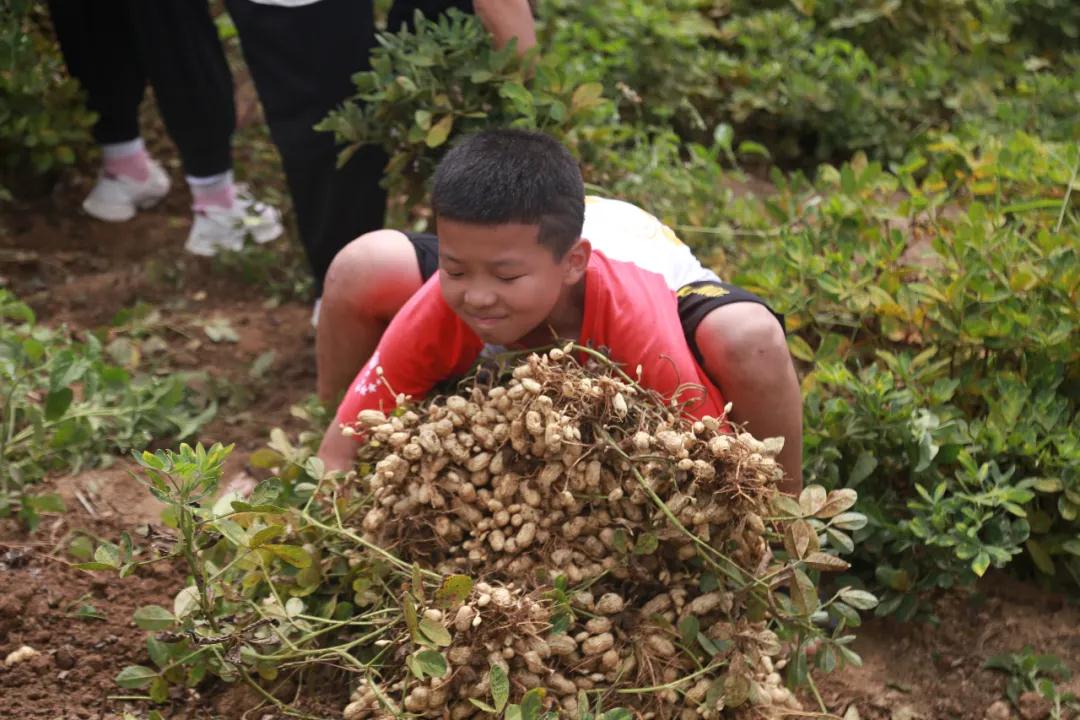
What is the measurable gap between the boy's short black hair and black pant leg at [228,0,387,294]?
1.04 meters

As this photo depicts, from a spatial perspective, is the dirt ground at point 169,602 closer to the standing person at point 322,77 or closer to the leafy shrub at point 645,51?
the standing person at point 322,77

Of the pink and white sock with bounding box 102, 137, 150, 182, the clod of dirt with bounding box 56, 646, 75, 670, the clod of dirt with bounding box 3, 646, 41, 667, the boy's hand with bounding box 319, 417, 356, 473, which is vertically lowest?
the pink and white sock with bounding box 102, 137, 150, 182

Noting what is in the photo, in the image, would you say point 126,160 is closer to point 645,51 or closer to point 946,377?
point 645,51

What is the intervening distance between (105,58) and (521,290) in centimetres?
249

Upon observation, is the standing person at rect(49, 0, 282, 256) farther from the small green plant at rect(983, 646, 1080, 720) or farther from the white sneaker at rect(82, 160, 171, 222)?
the small green plant at rect(983, 646, 1080, 720)

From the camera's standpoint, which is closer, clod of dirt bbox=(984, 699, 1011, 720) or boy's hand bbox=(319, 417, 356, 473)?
clod of dirt bbox=(984, 699, 1011, 720)

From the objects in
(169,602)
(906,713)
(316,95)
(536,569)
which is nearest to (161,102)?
(316,95)

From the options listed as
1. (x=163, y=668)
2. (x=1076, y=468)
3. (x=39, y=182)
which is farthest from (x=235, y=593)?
(x=39, y=182)

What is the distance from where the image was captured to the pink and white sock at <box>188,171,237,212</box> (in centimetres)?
412

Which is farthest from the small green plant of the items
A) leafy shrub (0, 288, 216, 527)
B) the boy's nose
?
leafy shrub (0, 288, 216, 527)

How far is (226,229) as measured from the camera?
421cm

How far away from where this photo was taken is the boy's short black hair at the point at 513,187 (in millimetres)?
2248

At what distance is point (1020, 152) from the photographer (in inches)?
139

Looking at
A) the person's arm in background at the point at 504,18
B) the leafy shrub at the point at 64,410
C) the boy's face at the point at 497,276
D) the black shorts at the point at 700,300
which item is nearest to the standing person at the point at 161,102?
the leafy shrub at the point at 64,410
